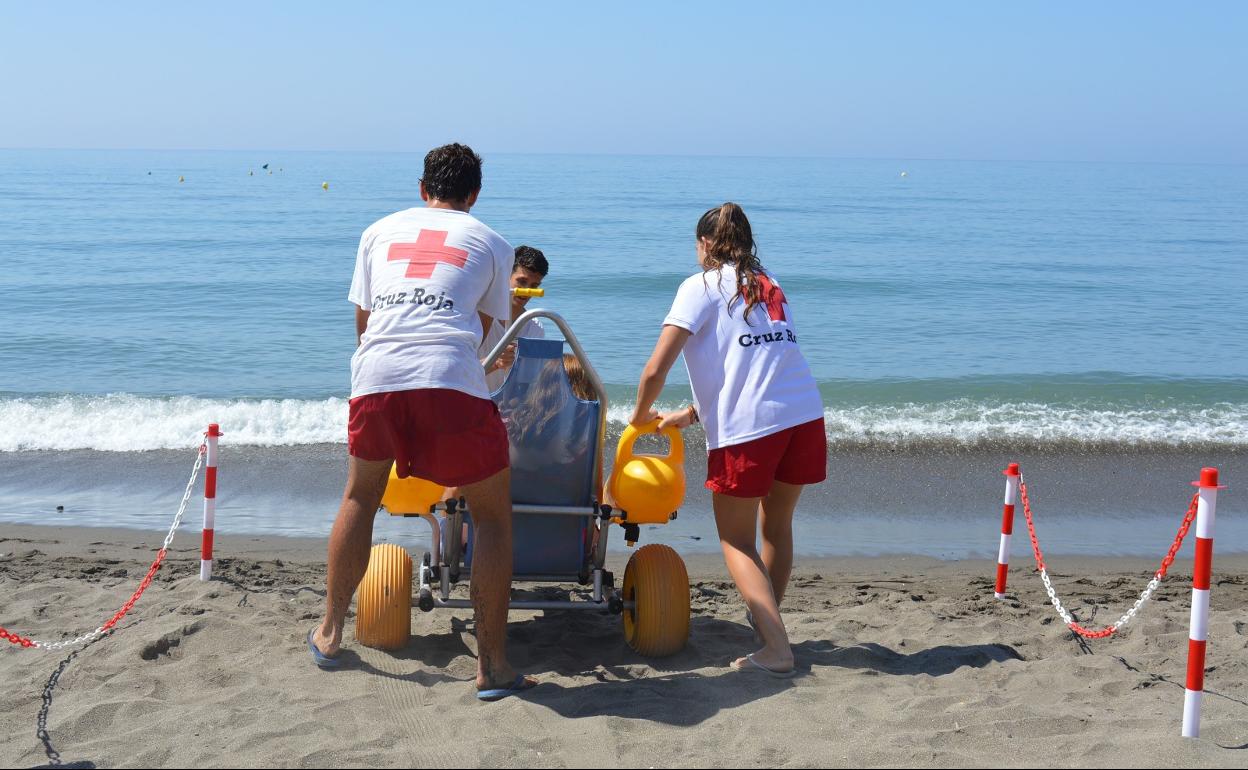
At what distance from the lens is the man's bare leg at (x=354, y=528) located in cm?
409

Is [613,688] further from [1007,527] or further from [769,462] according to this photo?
[1007,527]

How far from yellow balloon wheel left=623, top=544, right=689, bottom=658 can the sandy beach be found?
0.07m

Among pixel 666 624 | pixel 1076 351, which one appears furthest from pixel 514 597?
pixel 1076 351

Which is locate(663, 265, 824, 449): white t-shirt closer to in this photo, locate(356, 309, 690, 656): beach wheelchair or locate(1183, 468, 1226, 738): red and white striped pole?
locate(356, 309, 690, 656): beach wheelchair

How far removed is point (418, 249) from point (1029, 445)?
27.4 feet

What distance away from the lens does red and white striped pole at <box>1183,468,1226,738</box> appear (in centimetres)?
365

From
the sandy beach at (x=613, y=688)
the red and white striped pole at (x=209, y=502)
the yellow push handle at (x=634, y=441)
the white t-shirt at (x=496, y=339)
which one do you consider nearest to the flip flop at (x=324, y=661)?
the sandy beach at (x=613, y=688)

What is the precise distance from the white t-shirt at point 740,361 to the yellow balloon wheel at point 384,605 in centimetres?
139

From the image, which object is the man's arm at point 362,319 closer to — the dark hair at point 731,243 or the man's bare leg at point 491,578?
the man's bare leg at point 491,578

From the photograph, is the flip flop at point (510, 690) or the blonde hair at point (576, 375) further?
the blonde hair at point (576, 375)

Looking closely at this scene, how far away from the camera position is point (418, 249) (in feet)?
13.1

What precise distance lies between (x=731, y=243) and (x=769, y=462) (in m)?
0.85

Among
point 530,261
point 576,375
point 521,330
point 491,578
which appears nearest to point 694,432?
point 530,261

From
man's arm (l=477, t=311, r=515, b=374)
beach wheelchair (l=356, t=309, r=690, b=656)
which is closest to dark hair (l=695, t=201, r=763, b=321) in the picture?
beach wheelchair (l=356, t=309, r=690, b=656)
